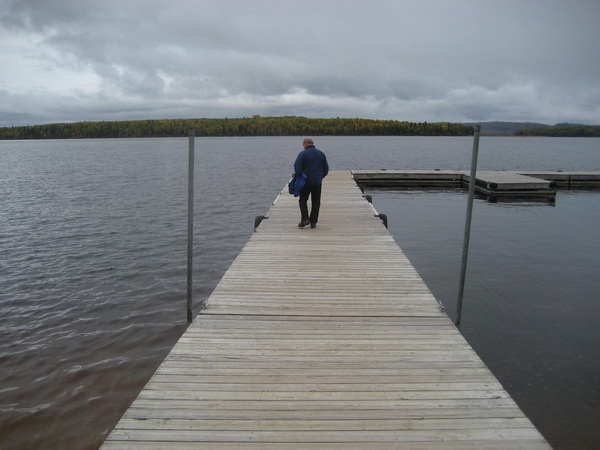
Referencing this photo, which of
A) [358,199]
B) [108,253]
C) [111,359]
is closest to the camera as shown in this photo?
[111,359]

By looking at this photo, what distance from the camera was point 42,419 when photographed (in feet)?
16.0

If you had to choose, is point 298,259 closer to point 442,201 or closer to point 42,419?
point 42,419

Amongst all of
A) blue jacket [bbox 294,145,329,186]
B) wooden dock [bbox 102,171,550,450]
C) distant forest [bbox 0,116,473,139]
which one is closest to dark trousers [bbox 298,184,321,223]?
blue jacket [bbox 294,145,329,186]

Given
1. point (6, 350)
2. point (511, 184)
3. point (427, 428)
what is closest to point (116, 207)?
point (6, 350)

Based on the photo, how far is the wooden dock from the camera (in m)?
2.92

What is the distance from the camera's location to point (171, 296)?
838 cm

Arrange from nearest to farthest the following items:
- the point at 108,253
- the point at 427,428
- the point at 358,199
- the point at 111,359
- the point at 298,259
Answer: the point at 427,428, the point at 111,359, the point at 298,259, the point at 108,253, the point at 358,199

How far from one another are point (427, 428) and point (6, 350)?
576 cm

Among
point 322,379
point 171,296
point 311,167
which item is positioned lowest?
point 171,296

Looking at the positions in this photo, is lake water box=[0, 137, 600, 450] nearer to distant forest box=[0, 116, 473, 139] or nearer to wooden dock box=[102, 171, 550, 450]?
wooden dock box=[102, 171, 550, 450]

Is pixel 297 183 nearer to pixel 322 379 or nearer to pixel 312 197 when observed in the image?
pixel 312 197

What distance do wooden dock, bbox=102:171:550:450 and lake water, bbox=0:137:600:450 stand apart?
60.1 inches

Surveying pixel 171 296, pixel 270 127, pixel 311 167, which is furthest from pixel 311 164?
pixel 270 127

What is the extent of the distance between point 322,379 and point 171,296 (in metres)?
5.35
